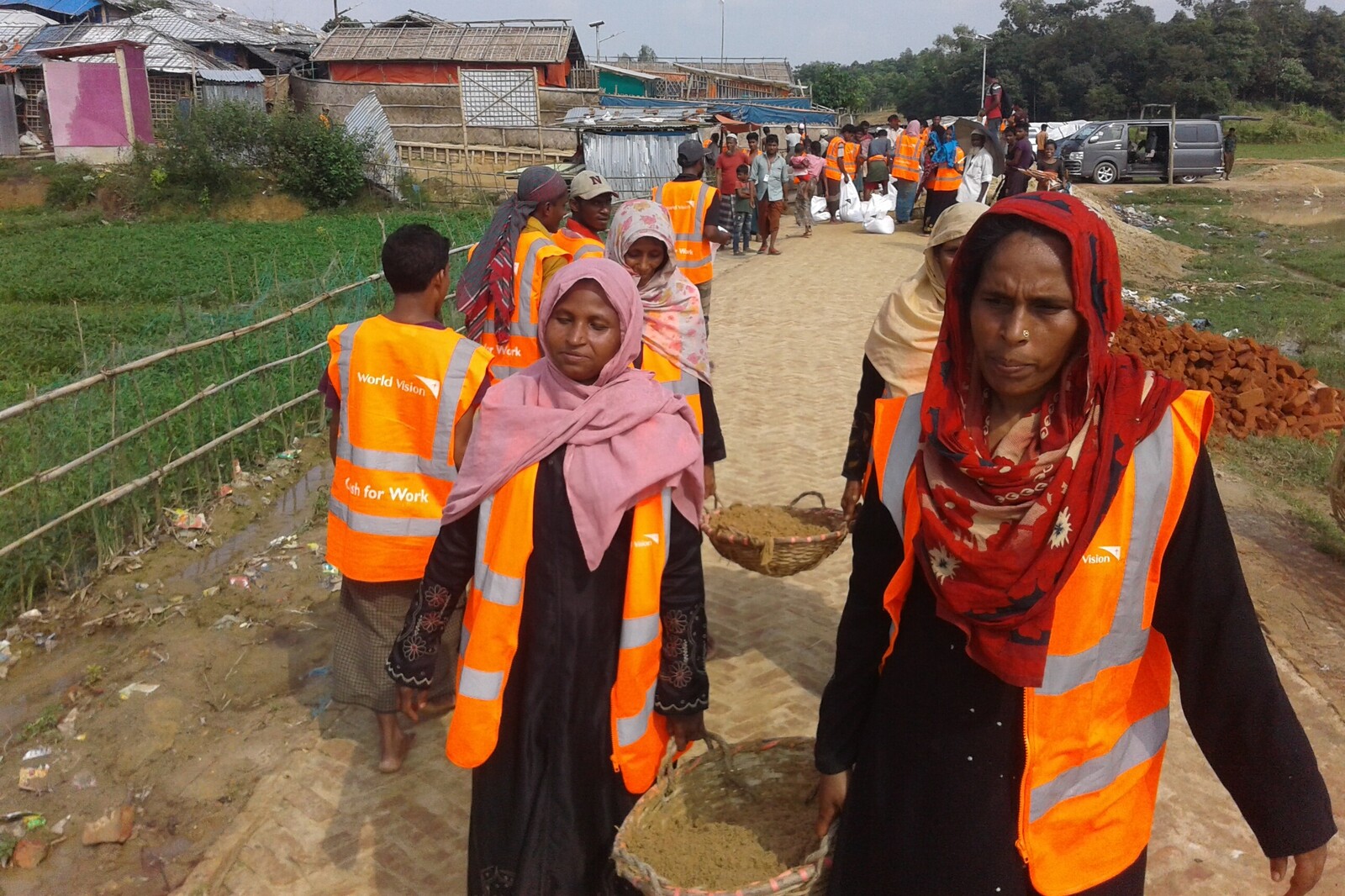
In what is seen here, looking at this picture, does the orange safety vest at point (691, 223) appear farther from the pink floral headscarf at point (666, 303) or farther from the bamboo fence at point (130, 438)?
the pink floral headscarf at point (666, 303)

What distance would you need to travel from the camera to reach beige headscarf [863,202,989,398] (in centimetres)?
329

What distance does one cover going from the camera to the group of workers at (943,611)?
5.27 feet

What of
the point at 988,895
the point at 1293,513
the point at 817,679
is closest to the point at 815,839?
the point at 988,895

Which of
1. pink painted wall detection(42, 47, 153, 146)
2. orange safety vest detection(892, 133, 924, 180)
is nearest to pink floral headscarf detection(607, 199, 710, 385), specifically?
orange safety vest detection(892, 133, 924, 180)

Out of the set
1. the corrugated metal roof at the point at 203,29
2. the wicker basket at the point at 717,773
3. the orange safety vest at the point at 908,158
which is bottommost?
the wicker basket at the point at 717,773

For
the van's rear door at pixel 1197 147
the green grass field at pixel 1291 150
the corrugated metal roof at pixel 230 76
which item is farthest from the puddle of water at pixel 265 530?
the green grass field at pixel 1291 150

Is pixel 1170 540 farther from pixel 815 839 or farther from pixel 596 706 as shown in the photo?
pixel 596 706

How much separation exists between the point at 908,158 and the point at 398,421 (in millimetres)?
14789

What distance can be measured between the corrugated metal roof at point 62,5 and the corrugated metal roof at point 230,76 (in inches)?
435

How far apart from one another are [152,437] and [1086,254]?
19.2ft

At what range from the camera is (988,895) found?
1755mm

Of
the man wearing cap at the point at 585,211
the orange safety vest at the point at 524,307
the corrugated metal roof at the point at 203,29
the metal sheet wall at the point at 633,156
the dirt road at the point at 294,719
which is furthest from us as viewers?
the corrugated metal roof at the point at 203,29

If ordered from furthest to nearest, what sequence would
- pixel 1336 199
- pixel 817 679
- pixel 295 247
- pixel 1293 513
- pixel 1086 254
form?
1. pixel 1336 199
2. pixel 295 247
3. pixel 1293 513
4. pixel 817 679
5. pixel 1086 254

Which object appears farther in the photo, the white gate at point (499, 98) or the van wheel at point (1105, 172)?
the white gate at point (499, 98)
